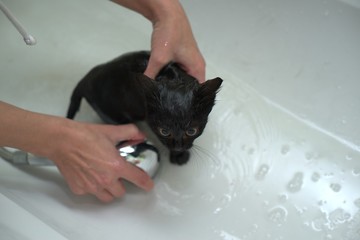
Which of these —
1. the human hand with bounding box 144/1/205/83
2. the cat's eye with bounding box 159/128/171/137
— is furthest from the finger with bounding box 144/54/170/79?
the cat's eye with bounding box 159/128/171/137

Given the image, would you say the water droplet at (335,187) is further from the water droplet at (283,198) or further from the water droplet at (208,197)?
the water droplet at (208,197)

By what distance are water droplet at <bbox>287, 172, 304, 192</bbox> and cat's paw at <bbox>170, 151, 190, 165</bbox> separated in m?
0.34

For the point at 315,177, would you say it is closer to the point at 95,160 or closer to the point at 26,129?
the point at 95,160

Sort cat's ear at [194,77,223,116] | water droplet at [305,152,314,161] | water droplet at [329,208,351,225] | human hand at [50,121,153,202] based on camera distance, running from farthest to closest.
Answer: water droplet at [305,152,314,161] → water droplet at [329,208,351,225] → human hand at [50,121,153,202] → cat's ear at [194,77,223,116]

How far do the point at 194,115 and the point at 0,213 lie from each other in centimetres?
48

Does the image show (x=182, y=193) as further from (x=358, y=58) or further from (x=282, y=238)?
(x=358, y=58)

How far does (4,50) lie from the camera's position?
152 centimetres

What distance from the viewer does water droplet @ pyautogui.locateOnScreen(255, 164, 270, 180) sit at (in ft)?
4.10

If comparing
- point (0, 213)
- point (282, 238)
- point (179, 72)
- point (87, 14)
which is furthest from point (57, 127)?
point (87, 14)

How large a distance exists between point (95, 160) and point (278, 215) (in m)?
0.59

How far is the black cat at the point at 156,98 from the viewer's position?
0.86m

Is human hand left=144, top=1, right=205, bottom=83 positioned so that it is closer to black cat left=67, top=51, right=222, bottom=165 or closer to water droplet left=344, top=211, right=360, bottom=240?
black cat left=67, top=51, right=222, bottom=165

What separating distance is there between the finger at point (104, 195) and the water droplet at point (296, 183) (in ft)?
1.84

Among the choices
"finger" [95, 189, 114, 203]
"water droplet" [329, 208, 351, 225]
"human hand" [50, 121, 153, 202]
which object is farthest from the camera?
"water droplet" [329, 208, 351, 225]
